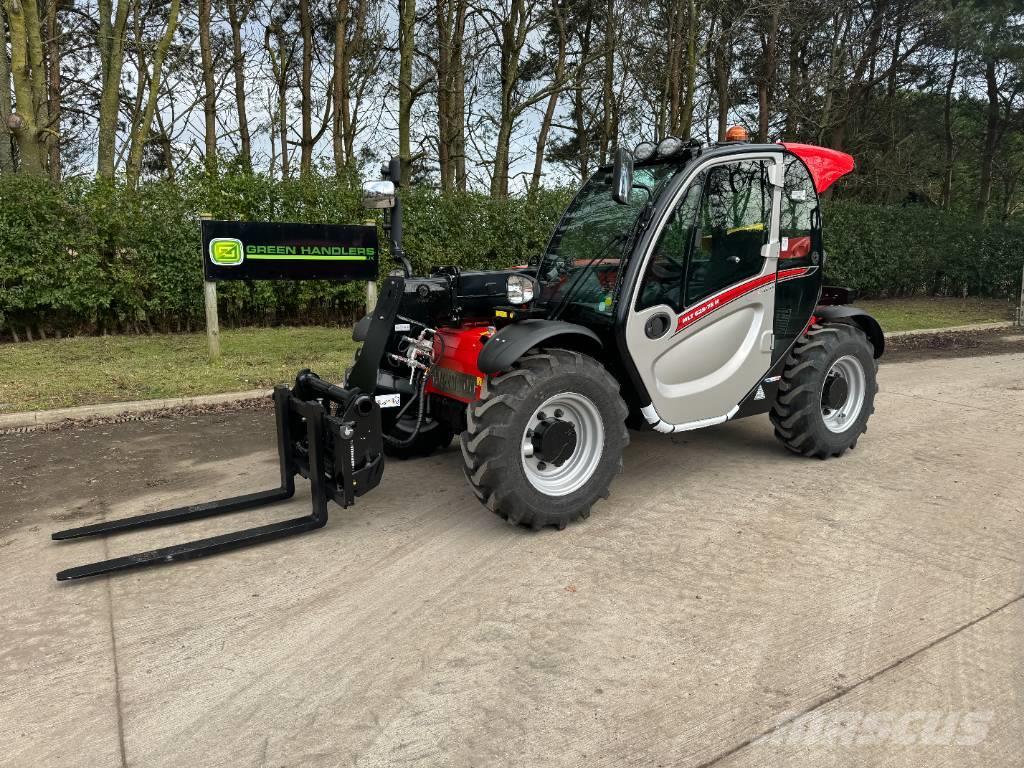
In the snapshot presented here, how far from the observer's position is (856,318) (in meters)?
5.64

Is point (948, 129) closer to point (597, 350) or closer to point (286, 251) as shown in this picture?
point (286, 251)

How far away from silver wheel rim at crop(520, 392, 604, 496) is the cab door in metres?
0.40

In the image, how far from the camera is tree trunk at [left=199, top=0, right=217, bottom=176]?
17.2 metres

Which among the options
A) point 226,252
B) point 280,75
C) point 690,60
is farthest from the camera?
point 280,75

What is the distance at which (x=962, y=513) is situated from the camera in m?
4.41

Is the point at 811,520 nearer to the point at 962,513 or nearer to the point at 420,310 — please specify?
the point at 962,513

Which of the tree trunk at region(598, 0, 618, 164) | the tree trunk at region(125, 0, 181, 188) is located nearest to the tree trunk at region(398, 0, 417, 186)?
the tree trunk at region(598, 0, 618, 164)

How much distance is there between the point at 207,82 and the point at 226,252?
11921mm

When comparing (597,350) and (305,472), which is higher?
(597,350)

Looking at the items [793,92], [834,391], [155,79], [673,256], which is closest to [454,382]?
[673,256]

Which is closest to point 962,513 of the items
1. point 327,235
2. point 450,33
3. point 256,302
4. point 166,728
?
point 166,728

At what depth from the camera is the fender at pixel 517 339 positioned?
3.91 metres

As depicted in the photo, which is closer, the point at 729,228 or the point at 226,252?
the point at 729,228

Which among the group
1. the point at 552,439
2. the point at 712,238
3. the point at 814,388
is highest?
the point at 712,238
